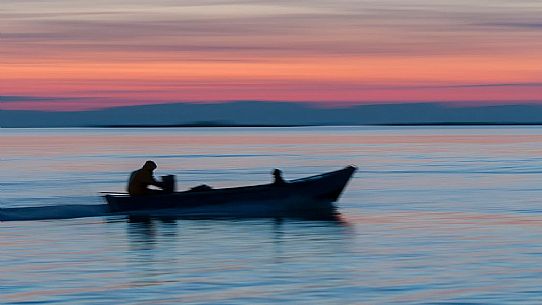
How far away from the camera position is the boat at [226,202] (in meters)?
27.7

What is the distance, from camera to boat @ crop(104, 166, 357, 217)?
27656mm

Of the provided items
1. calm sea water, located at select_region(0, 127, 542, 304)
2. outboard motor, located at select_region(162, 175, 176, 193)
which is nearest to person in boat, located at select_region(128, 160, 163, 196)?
outboard motor, located at select_region(162, 175, 176, 193)

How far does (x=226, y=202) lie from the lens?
27.9 meters

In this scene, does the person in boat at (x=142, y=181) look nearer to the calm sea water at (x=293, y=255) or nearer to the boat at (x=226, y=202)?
the boat at (x=226, y=202)

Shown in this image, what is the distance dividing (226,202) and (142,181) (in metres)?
2.25

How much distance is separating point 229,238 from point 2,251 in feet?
15.3

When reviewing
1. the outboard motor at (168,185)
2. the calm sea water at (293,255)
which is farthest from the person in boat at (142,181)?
the calm sea water at (293,255)

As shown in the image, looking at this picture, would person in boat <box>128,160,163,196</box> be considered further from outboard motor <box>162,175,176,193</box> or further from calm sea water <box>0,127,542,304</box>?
calm sea water <box>0,127,542,304</box>

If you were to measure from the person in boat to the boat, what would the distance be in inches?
5.9

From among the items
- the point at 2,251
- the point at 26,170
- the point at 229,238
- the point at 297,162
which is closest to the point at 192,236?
the point at 229,238

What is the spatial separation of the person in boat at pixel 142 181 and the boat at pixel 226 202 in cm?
15

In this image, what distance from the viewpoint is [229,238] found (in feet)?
72.3

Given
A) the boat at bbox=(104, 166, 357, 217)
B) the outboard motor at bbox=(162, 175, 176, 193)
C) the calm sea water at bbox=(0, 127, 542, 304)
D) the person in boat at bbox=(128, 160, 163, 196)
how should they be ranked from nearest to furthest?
the calm sea water at bbox=(0, 127, 542, 304)
the person in boat at bbox=(128, 160, 163, 196)
the boat at bbox=(104, 166, 357, 217)
the outboard motor at bbox=(162, 175, 176, 193)

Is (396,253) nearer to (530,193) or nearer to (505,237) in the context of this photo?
(505,237)
